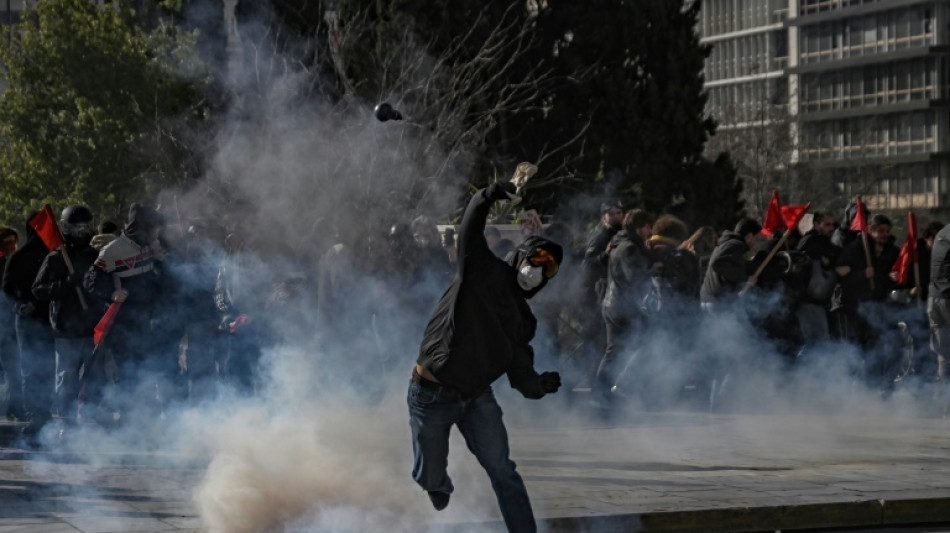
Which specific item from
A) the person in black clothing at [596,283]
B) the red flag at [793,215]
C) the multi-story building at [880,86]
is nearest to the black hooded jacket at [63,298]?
the person in black clothing at [596,283]

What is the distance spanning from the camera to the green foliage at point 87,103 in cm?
2366

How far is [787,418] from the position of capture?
12648mm

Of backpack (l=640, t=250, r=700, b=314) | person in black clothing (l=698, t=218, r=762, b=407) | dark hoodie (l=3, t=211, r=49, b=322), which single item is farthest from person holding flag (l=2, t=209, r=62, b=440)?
person in black clothing (l=698, t=218, r=762, b=407)

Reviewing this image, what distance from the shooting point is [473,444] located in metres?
7.09

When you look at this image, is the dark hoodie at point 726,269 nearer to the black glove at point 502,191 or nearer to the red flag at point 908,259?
the red flag at point 908,259

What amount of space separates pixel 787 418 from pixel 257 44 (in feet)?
30.9

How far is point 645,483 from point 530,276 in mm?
2505

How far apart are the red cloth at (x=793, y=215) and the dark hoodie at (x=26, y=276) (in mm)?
6136

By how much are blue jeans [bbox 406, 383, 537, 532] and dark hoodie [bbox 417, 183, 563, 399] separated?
9cm

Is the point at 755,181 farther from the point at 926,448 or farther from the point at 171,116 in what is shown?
the point at 926,448

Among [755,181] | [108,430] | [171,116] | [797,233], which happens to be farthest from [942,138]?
[108,430]

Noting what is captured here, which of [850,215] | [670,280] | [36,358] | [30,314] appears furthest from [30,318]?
[850,215]

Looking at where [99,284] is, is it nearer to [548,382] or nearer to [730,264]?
[548,382]

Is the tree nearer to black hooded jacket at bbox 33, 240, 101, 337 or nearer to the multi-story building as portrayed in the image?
black hooded jacket at bbox 33, 240, 101, 337
